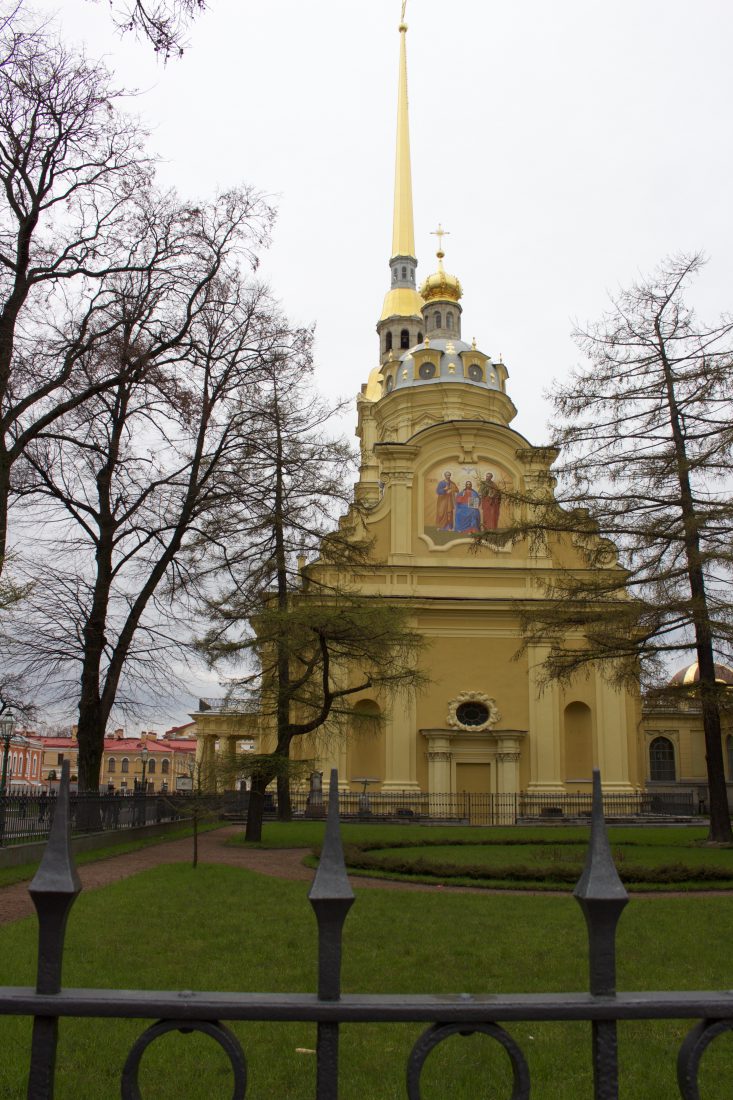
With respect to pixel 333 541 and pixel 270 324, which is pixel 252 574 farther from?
pixel 270 324

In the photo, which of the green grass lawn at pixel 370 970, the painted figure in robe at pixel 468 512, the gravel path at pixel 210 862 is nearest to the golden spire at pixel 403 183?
the painted figure in robe at pixel 468 512

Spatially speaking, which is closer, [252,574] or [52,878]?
[52,878]

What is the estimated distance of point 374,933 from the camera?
870 cm

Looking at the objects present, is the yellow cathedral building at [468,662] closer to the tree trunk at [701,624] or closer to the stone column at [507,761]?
the stone column at [507,761]

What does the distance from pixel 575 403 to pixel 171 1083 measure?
1743cm

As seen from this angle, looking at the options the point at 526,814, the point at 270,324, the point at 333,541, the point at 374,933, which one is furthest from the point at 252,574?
the point at 526,814

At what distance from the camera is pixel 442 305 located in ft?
181

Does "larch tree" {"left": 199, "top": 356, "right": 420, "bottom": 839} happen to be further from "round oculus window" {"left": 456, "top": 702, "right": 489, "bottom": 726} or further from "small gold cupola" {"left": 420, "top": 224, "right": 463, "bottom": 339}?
"small gold cupola" {"left": 420, "top": 224, "right": 463, "bottom": 339}

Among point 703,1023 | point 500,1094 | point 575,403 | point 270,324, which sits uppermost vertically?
point 270,324

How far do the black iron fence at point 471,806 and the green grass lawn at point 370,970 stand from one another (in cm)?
2048

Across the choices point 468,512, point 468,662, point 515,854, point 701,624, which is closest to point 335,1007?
point 515,854

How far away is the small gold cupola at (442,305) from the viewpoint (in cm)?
5509

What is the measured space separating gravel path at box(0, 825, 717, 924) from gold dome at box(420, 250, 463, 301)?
39898 mm

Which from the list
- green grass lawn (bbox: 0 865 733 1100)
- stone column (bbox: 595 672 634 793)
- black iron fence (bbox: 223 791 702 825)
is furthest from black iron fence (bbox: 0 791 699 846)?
green grass lawn (bbox: 0 865 733 1100)
